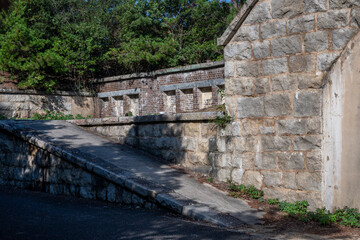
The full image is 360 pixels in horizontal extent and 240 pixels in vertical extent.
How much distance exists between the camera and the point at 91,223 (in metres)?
5.44

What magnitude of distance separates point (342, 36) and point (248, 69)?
1703 mm

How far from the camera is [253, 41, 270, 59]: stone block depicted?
6.77 metres

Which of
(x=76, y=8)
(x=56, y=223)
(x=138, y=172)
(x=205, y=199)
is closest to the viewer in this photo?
(x=56, y=223)

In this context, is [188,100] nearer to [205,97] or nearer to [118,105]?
[205,97]

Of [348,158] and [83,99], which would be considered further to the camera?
[83,99]

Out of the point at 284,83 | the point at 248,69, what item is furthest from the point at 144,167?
the point at 284,83

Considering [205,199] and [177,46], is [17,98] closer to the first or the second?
[177,46]

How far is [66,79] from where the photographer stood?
16609 mm

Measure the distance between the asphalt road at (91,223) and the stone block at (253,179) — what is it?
178 centimetres

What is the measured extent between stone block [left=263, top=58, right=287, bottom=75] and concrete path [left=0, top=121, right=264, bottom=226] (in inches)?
92.9

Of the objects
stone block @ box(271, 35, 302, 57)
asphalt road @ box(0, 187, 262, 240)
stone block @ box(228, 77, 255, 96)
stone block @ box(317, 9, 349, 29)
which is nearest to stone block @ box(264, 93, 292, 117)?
stone block @ box(228, 77, 255, 96)

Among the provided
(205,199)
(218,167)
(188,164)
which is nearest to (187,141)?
(188,164)

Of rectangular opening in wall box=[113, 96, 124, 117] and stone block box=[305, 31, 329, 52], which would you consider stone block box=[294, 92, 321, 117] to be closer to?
stone block box=[305, 31, 329, 52]

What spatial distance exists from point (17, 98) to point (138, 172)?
900 centimetres
